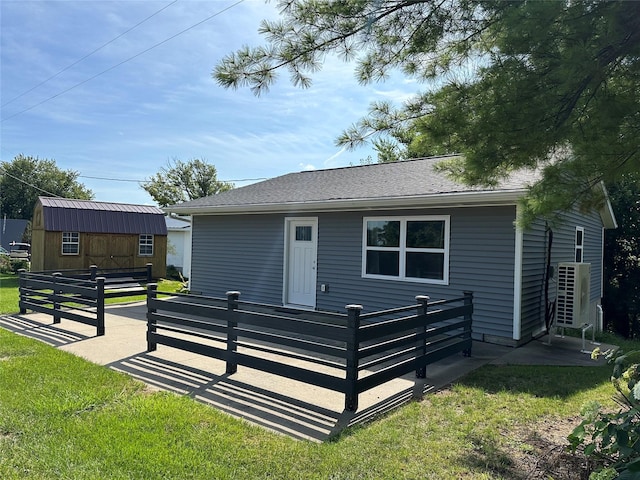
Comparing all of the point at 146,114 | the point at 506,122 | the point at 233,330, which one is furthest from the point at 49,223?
the point at 506,122

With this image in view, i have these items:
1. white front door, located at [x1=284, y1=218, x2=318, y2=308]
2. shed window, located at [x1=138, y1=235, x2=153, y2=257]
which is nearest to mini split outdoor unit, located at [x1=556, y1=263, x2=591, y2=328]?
white front door, located at [x1=284, y1=218, x2=318, y2=308]

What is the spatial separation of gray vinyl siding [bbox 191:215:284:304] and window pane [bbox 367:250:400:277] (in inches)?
96.6

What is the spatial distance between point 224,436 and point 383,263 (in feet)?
19.4

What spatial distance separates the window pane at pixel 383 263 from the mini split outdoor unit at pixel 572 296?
292cm

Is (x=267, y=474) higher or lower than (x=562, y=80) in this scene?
lower

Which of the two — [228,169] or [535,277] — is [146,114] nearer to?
[535,277]

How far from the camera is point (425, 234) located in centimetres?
841

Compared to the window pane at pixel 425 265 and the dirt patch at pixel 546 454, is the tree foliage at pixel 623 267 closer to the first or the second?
the window pane at pixel 425 265

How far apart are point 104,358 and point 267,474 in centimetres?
401

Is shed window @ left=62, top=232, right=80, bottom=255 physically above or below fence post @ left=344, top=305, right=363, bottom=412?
above

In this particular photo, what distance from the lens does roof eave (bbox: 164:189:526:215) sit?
7.21 meters

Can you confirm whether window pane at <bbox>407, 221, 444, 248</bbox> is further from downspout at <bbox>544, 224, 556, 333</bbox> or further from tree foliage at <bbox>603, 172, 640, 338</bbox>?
tree foliage at <bbox>603, 172, 640, 338</bbox>

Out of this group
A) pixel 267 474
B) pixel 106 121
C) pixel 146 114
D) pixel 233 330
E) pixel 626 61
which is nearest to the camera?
pixel 267 474

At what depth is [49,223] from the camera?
18.0 m
